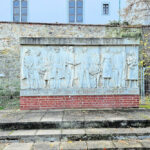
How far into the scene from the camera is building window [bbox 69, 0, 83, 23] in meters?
15.7

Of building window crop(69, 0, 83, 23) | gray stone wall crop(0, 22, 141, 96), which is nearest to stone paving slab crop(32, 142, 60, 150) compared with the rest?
gray stone wall crop(0, 22, 141, 96)

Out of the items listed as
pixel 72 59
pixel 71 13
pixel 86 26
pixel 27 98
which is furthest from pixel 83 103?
pixel 71 13

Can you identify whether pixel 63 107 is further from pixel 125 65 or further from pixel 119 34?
pixel 119 34

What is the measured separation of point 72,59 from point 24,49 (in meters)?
1.67

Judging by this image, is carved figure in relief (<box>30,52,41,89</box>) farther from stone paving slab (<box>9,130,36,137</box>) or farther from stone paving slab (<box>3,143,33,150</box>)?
stone paving slab (<box>3,143,33,150</box>)

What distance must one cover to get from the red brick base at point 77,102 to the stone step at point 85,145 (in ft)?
6.50

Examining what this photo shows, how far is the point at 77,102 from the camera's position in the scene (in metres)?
5.34

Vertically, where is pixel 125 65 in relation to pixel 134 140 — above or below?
above

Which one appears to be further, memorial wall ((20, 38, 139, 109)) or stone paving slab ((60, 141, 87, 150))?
memorial wall ((20, 38, 139, 109))

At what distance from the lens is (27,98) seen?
5.25m

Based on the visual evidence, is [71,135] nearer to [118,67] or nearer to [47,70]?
[47,70]

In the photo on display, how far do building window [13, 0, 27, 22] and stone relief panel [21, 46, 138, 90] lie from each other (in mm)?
11749

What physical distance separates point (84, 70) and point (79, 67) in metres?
0.20

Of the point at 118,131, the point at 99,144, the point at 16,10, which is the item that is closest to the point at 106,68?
the point at 118,131
